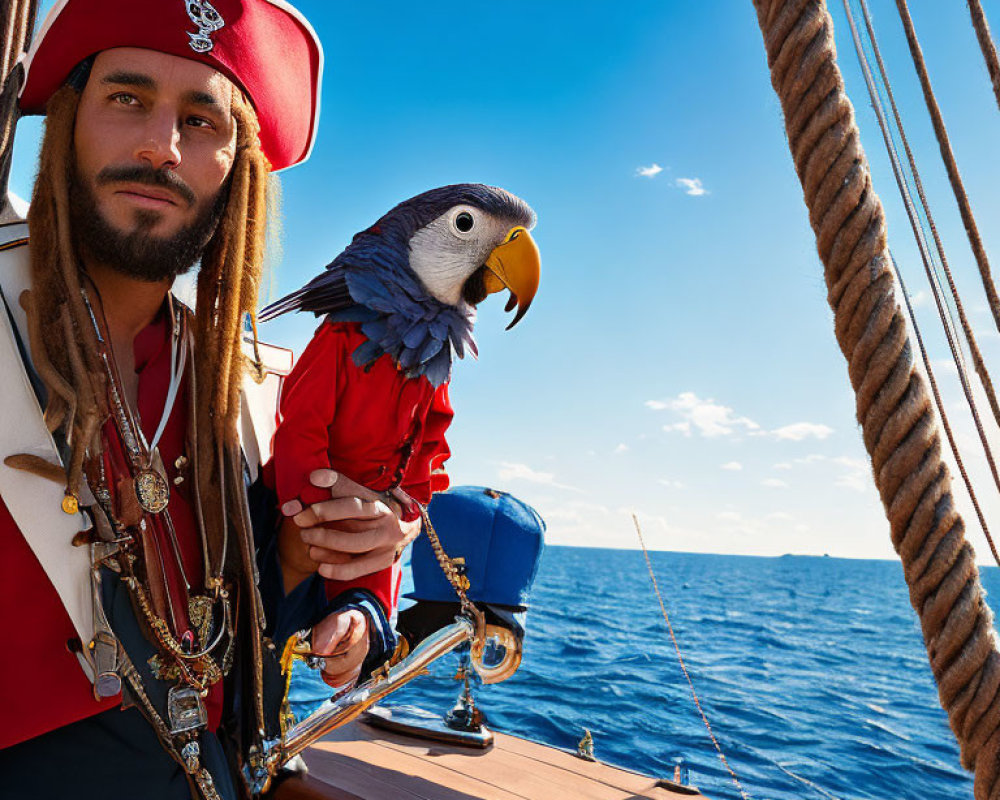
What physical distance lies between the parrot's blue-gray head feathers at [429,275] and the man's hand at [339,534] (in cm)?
20

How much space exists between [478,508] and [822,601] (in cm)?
3855

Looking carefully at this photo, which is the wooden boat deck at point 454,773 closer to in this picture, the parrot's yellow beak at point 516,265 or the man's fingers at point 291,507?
the man's fingers at point 291,507

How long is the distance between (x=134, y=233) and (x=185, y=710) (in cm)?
56

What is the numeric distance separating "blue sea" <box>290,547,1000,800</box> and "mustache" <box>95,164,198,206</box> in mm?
1505

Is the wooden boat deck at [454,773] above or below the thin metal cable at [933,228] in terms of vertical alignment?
below

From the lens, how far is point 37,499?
66 cm

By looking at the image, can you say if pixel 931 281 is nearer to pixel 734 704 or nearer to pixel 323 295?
pixel 323 295

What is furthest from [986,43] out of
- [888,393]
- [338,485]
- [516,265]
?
[338,485]

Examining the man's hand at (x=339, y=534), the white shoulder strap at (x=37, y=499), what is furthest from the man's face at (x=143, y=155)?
the man's hand at (x=339, y=534)

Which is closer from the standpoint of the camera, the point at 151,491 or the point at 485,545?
the point at 151,491

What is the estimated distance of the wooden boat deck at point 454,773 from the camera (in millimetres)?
1746

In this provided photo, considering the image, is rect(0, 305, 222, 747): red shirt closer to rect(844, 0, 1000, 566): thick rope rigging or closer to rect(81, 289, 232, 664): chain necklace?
rect(81, 289, 232, 664): chain necklace

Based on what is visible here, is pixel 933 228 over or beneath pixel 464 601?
over

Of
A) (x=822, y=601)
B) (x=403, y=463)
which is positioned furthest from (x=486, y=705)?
(x=822, y=601)
